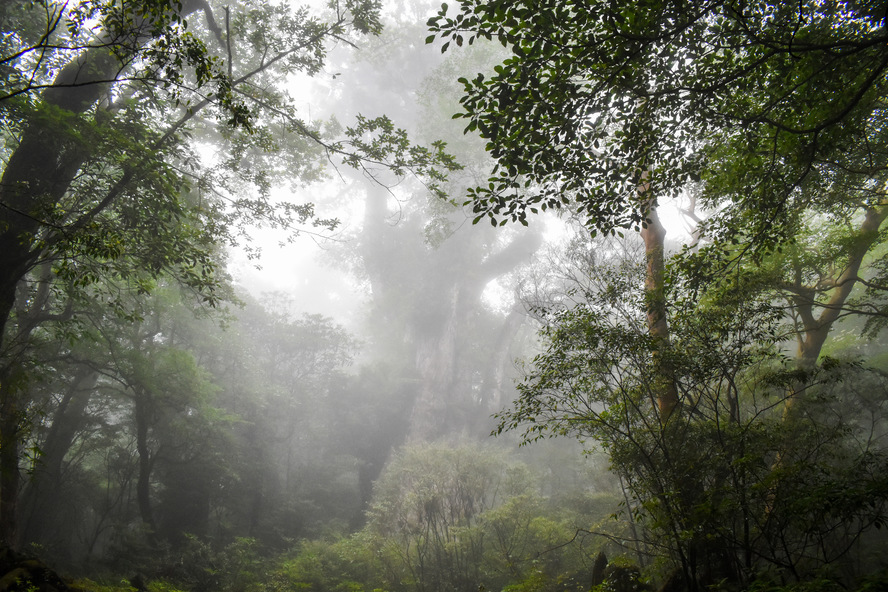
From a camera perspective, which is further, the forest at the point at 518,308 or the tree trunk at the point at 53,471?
the tree trunk at the point at 53,471

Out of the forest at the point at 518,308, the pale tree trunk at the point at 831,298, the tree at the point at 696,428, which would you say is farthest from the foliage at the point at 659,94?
the pale tree trunk at the point at 831,298

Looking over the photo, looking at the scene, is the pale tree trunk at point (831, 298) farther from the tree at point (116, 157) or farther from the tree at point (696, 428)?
the tree at point (116, 157)

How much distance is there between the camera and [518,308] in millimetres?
22578

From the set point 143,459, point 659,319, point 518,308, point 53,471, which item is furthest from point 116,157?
point 518,308

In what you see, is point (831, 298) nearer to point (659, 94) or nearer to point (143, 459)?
point (659, 94)

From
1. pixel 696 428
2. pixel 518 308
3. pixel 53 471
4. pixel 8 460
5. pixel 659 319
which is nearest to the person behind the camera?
pixel 696 428

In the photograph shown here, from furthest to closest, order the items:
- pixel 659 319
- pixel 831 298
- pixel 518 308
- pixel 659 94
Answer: pixel 518 308
pixel 831 298
pixel 659 319
pixel 659 94

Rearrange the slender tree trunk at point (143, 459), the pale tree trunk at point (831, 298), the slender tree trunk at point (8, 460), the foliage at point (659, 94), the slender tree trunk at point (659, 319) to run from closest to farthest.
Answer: the foliage at point (659, 94) → the slender tree trunk at point (659, 319) → the slender tree trunk at point (8, 460) → the pale tree trunk at point (831, 298) → the slender tree trunk at point (143, 459)

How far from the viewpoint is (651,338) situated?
4766mm

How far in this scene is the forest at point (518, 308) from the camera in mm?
3521

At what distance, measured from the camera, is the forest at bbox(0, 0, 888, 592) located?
352 cm

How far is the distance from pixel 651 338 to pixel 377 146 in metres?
4.39

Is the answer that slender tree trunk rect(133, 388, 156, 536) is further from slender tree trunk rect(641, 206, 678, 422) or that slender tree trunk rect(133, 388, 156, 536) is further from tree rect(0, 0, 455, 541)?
slender tree trunk rect(641, 206, 678, 422)

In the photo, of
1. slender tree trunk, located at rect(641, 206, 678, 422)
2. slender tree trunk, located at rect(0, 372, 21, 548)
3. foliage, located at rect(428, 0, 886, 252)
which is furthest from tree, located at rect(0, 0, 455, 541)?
slender tree trunk, located at rect(641, 206, 678, 422)
